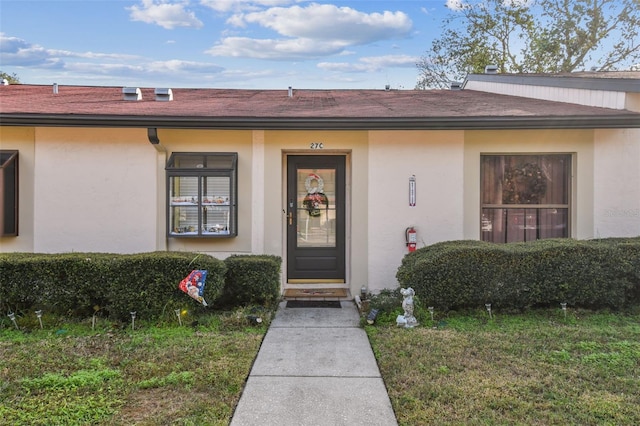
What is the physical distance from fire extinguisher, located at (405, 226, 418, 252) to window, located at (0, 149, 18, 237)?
19.9ft

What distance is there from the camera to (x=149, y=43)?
38.6ft

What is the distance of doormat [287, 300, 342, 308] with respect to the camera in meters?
6.23

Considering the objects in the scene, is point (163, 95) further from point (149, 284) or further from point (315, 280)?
point (315, 280)

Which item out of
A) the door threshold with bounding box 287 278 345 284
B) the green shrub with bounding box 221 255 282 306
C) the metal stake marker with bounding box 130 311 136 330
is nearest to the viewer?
the metal stake marker with bounding box 130 311 136 330

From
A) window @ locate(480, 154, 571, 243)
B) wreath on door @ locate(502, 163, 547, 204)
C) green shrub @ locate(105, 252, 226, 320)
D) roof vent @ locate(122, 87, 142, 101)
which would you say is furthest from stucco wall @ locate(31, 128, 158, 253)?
wreath on door @ locate(502, 163, 547, 204)

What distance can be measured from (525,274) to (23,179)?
737 centimetres

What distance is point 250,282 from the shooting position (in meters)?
5.70

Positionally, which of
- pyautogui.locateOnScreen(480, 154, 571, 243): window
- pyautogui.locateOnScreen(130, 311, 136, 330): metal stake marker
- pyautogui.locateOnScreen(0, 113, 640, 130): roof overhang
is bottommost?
pyautogui.locateOnScreen(130, 311, 136, 330): metal stake marker

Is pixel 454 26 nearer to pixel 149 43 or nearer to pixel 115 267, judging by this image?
pixel 149 43

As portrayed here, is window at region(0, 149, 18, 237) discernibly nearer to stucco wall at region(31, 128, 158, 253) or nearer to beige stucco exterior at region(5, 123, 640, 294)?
beige stucco exterior at region(5, 123, 640, 294)

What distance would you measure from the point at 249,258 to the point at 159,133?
2.50 m

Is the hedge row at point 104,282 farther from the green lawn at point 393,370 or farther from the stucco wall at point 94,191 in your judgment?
the stucco wall at point 94,191

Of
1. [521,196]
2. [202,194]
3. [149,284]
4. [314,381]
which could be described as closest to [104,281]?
[149,284]

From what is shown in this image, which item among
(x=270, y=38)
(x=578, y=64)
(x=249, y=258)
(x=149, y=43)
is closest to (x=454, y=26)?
(x=578, y=64)
